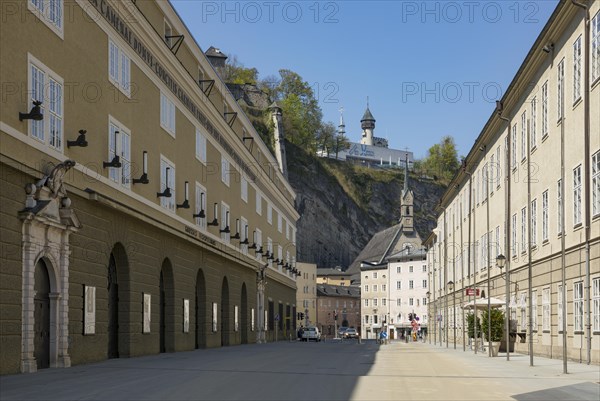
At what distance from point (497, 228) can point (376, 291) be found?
110 m

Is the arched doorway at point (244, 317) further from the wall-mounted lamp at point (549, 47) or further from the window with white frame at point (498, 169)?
the wall-mounted lamp at point (549, 47)

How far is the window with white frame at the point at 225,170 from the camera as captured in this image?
50612 millimetres


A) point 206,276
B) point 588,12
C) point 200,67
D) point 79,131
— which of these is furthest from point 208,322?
point 588,12

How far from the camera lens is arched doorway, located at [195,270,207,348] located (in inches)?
1778

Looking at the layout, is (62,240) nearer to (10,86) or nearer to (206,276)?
(10,86)

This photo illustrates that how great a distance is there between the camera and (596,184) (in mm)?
26953

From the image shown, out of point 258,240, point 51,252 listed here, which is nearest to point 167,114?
point 51,252

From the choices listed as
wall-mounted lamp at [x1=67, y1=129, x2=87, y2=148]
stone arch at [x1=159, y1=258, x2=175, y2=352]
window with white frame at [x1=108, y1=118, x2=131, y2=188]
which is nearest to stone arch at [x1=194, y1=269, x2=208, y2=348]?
stone arch at [x1=159, y1=258, x2=175, y2=352]

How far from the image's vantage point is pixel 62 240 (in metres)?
24.9

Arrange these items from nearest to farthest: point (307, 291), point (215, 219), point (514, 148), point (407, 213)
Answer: point (514, 148) → point (215, 219) → point (307, 291) → point (407, 213)

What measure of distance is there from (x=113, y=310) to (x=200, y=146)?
14875 millimetres

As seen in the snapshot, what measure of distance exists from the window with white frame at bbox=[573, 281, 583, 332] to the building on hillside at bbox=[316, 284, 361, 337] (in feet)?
418

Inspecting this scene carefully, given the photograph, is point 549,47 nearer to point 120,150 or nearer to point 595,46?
point 595,46

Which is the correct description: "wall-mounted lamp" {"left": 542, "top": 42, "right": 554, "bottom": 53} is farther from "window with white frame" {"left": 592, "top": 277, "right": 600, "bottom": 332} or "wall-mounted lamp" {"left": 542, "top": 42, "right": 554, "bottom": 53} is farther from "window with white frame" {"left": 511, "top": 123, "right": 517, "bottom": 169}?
"window with white frame" {"left": 592, "top": 277, "right": 600, "bottom": 332}
